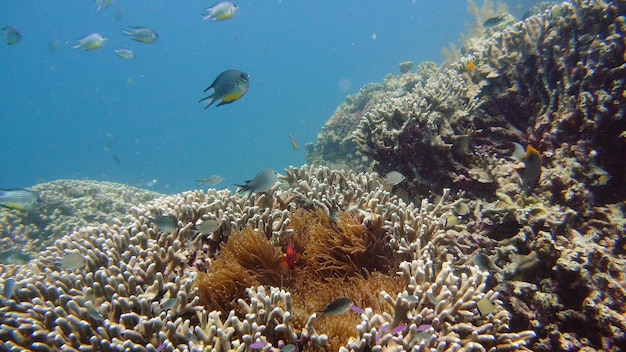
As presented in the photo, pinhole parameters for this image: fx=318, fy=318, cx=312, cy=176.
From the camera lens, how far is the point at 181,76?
487 feet

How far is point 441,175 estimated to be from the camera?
5.03 metres

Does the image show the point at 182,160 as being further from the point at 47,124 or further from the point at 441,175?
the point at 441,175

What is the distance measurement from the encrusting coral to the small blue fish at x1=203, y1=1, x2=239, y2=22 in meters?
4.16

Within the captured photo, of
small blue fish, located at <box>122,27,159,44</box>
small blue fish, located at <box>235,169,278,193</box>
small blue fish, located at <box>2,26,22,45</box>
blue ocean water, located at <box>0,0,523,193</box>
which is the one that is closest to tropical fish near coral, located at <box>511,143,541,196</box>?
small blue fish, located at <box>235,169,278,193</box>

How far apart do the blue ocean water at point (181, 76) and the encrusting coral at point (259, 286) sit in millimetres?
86141

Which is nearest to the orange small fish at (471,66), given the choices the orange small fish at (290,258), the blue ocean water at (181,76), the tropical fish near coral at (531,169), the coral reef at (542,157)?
the coral reef at (542,157)

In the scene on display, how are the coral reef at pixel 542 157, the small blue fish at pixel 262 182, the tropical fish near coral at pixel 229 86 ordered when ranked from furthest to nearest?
the tropical fish near coral at pixel 229 86
the small blue fish at pixel 262 182
the coral reef at pixel 542 157

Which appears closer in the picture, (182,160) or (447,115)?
(447,115)

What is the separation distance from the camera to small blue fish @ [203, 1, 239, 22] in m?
6.30

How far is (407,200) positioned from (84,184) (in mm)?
12144

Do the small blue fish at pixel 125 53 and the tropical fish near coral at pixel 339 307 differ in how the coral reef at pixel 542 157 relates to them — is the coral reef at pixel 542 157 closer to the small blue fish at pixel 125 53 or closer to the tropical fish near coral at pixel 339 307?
the tropical fish near coral at pixel 339 307

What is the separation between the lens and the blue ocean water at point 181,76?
105750mm

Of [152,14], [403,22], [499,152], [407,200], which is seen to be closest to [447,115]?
[499,152]

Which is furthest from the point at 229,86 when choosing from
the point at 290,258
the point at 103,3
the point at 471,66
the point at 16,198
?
the point at 103,3
